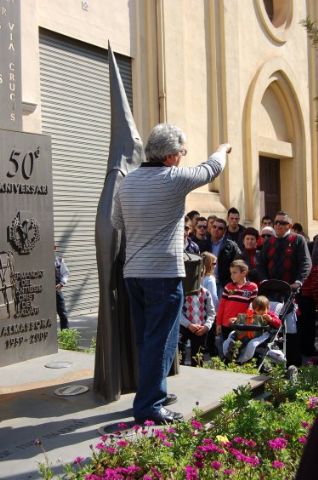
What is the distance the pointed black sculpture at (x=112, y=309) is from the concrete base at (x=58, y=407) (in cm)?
15

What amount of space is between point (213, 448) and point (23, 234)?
10.1 feet

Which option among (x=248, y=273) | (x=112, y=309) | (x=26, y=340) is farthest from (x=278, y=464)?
(x=248, y=273)

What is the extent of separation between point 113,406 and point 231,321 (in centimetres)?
240

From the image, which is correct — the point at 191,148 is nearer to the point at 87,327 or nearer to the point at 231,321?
the point at 87,327

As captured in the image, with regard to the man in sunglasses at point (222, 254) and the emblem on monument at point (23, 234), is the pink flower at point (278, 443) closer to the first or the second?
the emblem on monument at point (23, 234)

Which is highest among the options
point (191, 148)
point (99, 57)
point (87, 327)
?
point (99, 57)

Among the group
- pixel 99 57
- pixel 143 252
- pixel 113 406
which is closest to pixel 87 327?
pixel 99 57

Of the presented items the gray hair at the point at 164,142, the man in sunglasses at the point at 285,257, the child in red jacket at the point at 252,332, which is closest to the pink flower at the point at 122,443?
the gray hair at the point at 164,142

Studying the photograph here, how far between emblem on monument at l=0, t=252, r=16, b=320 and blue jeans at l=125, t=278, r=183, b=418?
2.09 m

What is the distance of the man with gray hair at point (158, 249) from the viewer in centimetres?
370

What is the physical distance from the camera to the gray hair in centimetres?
374

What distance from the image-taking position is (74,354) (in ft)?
19.4

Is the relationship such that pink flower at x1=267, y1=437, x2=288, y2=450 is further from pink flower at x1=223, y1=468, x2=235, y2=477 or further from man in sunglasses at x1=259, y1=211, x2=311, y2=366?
man in sunglasses at x1=259, y1=211, x2=311, y2=366

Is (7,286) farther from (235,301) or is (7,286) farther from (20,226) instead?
(235,301)
